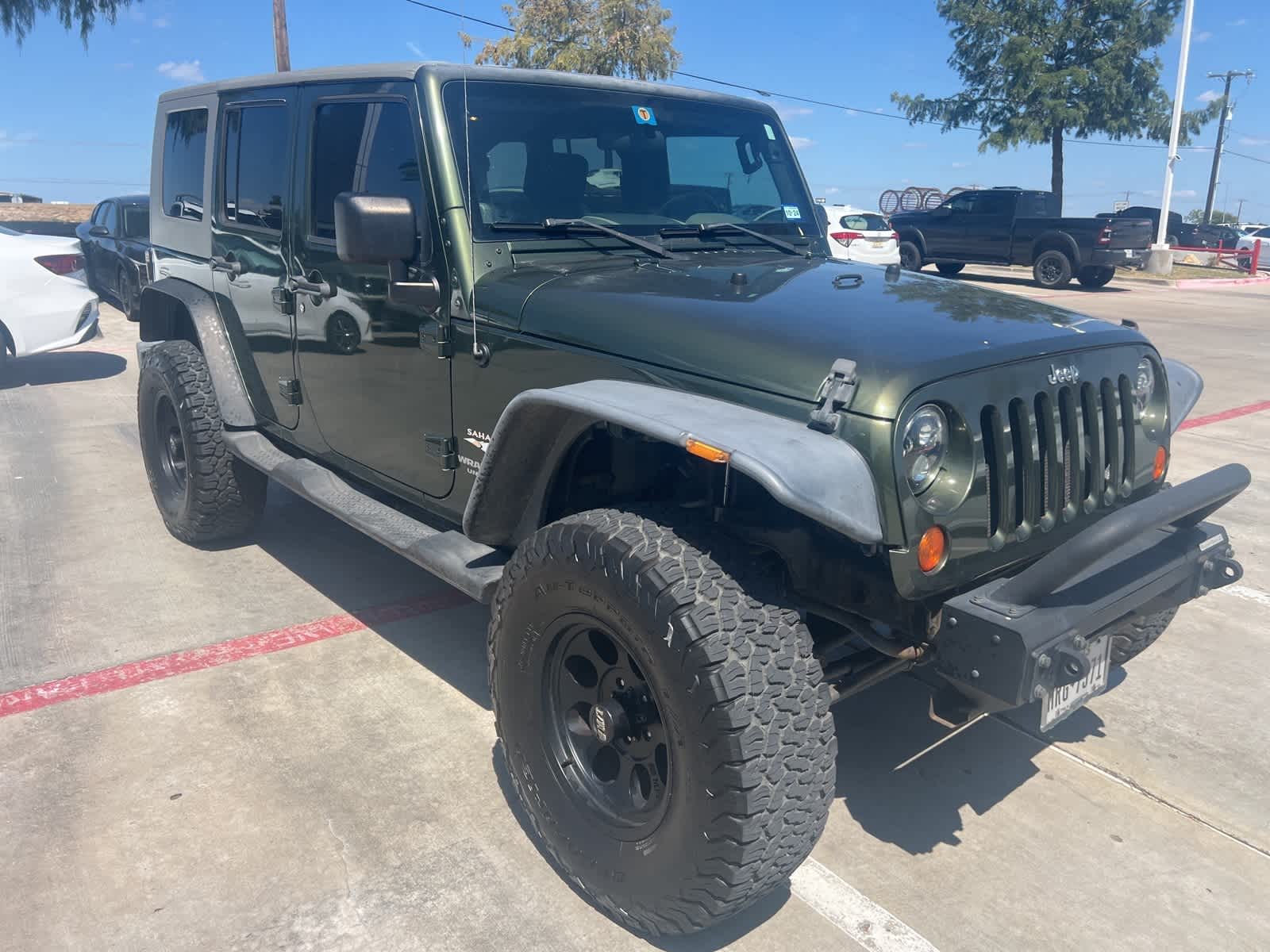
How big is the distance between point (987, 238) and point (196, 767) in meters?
20.2

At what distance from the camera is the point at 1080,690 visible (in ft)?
8.26

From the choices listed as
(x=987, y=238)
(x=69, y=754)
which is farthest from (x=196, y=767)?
(x=987, y=238)

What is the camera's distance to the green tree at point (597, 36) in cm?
2352

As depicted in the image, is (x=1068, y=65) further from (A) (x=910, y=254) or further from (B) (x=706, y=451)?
(B) (x=706, y=451)

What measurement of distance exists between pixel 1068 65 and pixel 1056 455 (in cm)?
2811

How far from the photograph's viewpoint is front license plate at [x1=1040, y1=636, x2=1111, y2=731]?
2363mm

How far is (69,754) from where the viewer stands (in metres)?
3.19

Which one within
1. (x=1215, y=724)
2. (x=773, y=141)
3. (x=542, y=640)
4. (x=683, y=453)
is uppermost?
(x=773, y=141)

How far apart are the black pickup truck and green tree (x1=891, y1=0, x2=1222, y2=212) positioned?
6.47m

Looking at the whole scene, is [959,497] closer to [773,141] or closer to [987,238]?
[773,141]

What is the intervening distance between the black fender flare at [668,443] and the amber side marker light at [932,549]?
0.15m

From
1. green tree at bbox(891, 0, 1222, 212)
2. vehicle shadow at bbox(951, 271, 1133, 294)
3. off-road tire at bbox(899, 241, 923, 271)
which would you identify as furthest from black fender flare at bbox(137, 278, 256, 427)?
green tree at bbox(891, 0, 1222, 212)

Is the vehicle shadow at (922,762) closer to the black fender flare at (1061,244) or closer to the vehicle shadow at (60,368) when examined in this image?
the vehicle shadow at (60,368)

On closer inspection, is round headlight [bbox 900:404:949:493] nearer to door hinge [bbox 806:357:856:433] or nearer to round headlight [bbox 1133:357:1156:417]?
door hinge [bbox 806:357:856:433]
